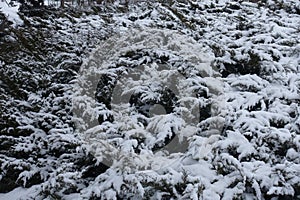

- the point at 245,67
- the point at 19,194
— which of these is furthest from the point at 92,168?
the point at 245,67

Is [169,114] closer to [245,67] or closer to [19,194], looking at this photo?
[245,67]

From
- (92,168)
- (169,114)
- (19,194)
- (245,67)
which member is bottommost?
→ (19,194)

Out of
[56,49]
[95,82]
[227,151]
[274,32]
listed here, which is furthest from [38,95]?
[274,32]

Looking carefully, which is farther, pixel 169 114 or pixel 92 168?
pixel 169 114

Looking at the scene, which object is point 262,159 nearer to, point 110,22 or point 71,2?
point 110,22

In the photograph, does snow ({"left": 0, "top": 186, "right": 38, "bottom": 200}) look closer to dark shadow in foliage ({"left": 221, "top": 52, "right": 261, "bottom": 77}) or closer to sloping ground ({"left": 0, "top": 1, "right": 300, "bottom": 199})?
sloping ground ({"left": 0, "top": 1, "right": 300, "bottom": 199})

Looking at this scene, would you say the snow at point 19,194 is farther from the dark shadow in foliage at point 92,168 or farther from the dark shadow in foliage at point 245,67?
the dark shadow in foliage at point 245,67

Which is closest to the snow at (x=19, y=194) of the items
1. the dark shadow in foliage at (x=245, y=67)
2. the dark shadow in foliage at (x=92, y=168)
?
the dark shadow in foliage at (x=92, y=168)

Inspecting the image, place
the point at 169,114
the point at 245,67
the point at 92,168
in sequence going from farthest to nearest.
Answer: the point at 245,67 < the point at 169,114 < the point at 92,168

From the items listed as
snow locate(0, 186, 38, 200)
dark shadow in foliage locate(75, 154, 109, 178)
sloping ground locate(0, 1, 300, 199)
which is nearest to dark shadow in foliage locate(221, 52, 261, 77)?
sloping ground locate(0, 1, 300, 199)

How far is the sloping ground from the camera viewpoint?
2947mm

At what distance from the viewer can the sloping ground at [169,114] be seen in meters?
2.95

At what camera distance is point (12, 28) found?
20.4ft

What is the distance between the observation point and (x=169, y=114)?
12.3 feet
